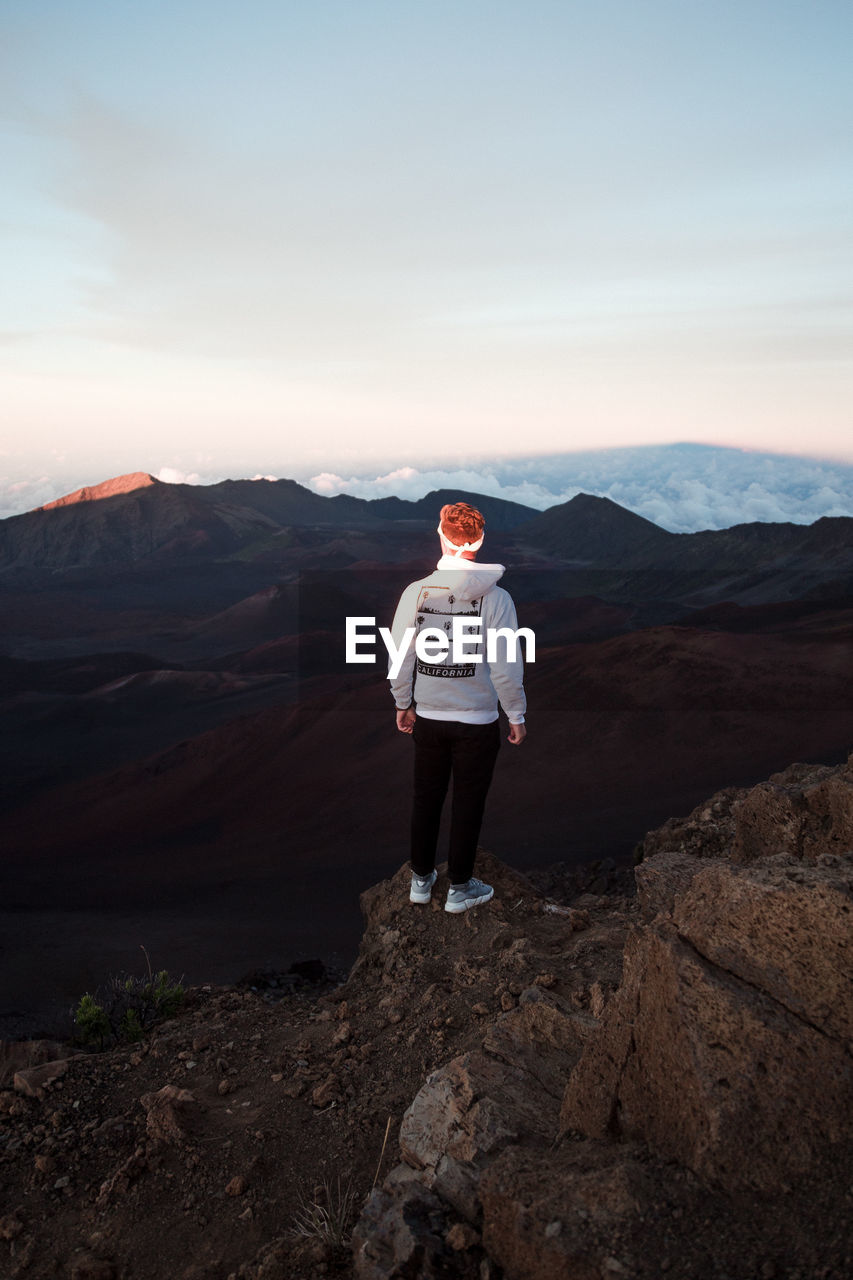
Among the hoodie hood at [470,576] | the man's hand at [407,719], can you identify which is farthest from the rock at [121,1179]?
the hoodie hood at [470,576]

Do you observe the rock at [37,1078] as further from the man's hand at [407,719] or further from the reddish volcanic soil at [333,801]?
the reddish volcanic soil at [333,801]

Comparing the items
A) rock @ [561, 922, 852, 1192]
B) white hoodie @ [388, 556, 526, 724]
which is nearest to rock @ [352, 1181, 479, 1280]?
rock @ [561, 922, 852, 1192]

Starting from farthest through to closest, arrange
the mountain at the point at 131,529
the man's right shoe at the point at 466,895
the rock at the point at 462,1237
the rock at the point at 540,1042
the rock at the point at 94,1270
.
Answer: the mountain at the point at 131,529, the man's right shoe at the point at 466,895, the rock at the point at 540,1042, the rock at the point at 94,1270, the rock at the point at 462,1237

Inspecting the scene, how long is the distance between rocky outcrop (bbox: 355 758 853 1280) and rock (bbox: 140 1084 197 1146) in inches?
34.1

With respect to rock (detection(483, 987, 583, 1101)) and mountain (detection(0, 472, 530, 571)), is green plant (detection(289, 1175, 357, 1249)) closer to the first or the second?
rock (detection(483, 987, 583, 1101))

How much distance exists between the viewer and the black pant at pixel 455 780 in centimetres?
391

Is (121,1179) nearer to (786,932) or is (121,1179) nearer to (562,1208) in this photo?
(562,1208)

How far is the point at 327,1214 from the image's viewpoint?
222cm

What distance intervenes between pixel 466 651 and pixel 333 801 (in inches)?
468

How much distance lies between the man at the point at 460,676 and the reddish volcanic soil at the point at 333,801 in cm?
531

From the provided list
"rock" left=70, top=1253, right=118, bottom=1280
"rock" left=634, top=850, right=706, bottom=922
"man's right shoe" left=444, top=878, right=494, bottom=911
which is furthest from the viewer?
Result: "man's right shoe" left=444, top=878, right=494, bottom=911

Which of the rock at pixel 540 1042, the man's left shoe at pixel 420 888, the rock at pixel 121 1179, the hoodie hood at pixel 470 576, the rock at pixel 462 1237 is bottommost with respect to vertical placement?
the rock at pixel 121 1179

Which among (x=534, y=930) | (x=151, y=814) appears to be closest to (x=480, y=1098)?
(x=534, y=930)

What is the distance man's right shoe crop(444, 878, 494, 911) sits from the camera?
165 inches
